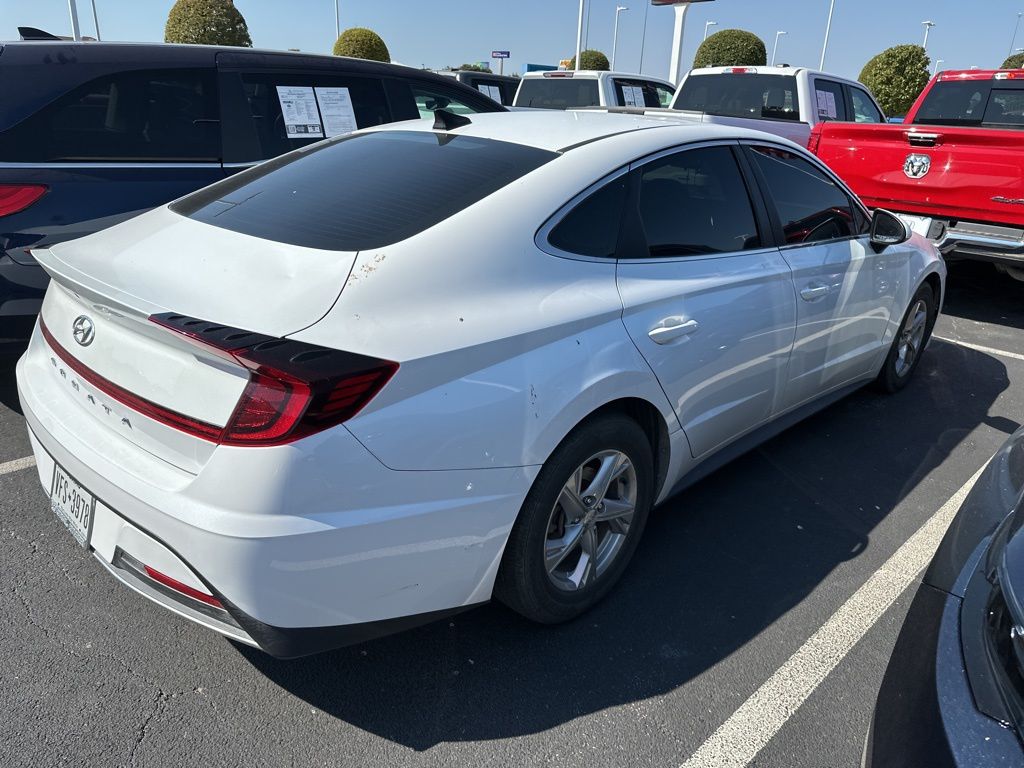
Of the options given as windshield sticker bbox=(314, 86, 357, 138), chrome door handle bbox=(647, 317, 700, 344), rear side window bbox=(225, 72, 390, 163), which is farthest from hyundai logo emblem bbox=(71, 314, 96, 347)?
windshield sticker bbox=(314, 86, 357, 138)

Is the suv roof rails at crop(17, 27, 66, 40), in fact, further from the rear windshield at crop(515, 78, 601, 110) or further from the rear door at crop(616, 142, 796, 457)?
the rear windshield at crop(515, 78, 601, 110)

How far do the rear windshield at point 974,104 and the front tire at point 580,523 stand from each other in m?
6.84

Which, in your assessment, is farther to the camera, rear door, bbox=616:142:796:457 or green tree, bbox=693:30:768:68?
green tree, bbox=693:30:768:68

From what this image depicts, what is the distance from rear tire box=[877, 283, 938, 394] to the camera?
15.0ft

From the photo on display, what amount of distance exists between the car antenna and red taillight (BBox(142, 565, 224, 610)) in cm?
186

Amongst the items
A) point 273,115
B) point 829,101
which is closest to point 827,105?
point 829,101

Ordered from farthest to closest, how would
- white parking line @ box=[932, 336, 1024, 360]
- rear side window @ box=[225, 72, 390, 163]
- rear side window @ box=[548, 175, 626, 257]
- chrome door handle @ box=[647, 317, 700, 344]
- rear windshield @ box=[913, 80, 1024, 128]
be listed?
rear windshield @ box=[913, 80, 1024, 128]
white parking line @ box=[932, 336, 1024, 360]
rear side window @ box=[225, 72, 390, 163]
chrome door handle @ box=[647, 317, 700, 344]
rear side window @ box=[548, 175, 626, 257]

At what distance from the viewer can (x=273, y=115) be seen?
4496 mm

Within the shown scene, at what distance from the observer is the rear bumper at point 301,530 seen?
1744mm

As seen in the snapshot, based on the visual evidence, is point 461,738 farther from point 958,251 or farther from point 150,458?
point 958,251

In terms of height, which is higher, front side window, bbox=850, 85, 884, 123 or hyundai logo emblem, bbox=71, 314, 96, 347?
front side window, bbox=850, 85, 884, 123

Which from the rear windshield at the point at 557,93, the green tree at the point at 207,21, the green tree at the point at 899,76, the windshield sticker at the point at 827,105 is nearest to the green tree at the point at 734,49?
the green tree at the point at 899,76

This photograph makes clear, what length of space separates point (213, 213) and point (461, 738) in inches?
71.4

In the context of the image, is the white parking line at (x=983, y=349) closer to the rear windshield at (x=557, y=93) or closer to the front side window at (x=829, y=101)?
the front side window at (x=829, y=101)
